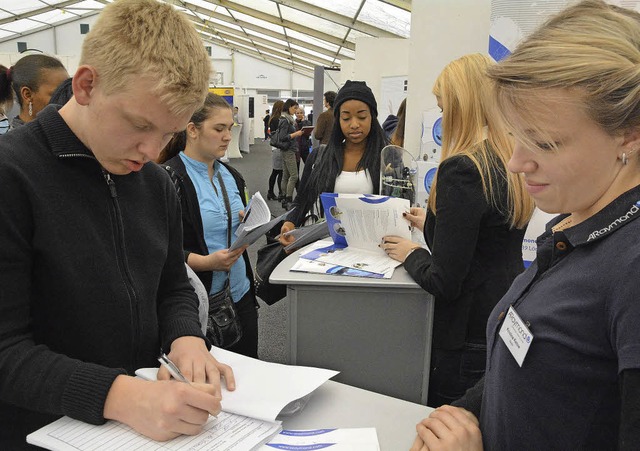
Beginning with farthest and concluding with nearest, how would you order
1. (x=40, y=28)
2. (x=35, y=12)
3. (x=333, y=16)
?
(x=40, y=28) < (x=35, y=12) < (x=333, y=16)

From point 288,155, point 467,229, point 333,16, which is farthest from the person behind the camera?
point 333,16

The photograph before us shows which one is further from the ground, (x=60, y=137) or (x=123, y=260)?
(x=60, y=137)

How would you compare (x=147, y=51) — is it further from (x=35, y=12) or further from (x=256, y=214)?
(x=35, y=12)

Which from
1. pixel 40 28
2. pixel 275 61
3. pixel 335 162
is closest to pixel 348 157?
pixel 335 162

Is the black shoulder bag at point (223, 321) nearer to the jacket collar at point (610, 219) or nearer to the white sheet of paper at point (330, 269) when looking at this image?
the white sheet of paper at point (330, 269)

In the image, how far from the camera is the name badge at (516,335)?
2.06 feet

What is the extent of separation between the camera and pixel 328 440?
30.3 inches

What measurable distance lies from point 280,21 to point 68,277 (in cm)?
1187

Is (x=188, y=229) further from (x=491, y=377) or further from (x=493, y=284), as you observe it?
(x=491, y=377)

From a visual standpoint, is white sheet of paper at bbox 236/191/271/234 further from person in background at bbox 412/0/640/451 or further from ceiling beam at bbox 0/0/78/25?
ceiling beam at bbox 0/0/78/25

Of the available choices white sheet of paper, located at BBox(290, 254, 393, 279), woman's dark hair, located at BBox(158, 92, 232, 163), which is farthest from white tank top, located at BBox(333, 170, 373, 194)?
white sheet of paper, located at BBox(290, 254, 393, 279)

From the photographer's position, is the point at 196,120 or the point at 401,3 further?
the point at 401,3

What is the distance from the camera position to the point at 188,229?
1843 millimetres

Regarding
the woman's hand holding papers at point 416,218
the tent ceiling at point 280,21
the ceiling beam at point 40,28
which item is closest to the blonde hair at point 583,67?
the woman's hand holding papers at point 416,218
